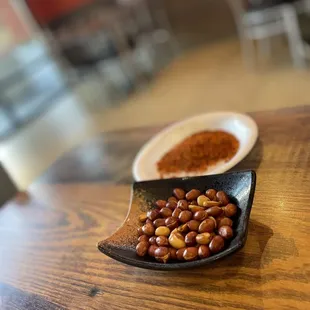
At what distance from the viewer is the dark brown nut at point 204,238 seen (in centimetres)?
68

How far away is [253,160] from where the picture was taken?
95 cm

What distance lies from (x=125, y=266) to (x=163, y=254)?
0.48ft

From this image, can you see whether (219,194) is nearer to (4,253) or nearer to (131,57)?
(4,253)

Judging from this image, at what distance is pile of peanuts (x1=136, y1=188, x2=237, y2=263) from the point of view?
26.7 inches

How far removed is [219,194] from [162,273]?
0.65 ft

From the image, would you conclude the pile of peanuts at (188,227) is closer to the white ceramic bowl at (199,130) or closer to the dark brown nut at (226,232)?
the dark brown nut at (226,232)

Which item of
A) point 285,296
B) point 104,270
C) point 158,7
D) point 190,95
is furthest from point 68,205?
point 158,7

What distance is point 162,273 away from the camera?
0.74m

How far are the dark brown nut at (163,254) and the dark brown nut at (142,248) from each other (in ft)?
0.11

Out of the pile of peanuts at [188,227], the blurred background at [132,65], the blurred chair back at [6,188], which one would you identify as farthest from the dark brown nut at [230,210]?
the blurred background at [132,65]

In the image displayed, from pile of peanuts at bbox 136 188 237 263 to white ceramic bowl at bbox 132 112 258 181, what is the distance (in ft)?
0.49

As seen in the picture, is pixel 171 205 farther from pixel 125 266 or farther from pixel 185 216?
pixel 125 266

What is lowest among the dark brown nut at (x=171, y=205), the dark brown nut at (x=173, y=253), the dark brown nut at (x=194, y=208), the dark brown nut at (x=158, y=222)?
the dark brown nut at (x=173, y=253)

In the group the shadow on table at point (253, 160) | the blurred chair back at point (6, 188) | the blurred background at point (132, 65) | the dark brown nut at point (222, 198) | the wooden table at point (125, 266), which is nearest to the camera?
the wooden table at point (125, 266)
